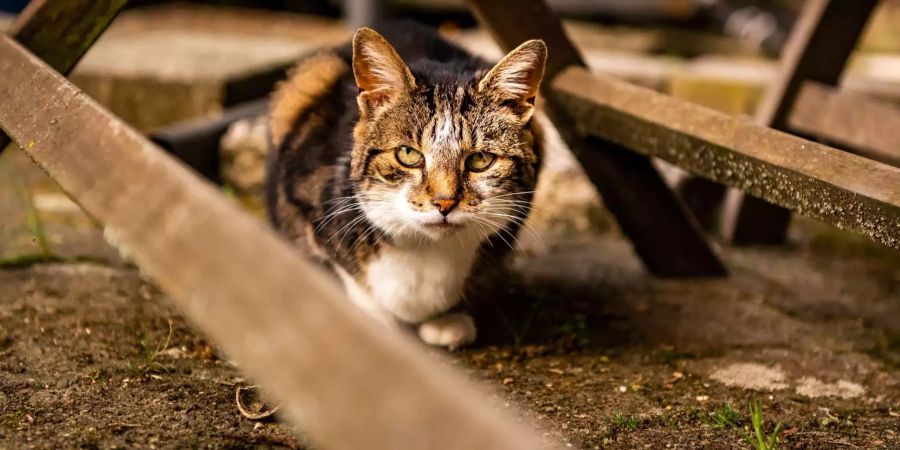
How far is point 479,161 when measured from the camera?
76.5 inches

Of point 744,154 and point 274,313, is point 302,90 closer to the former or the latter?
point 744,154

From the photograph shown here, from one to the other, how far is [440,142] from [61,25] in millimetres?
865

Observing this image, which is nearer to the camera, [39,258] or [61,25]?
[61,25]

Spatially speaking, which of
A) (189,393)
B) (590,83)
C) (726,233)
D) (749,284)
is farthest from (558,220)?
(189,393)

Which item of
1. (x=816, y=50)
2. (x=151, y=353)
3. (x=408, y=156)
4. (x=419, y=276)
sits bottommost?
(x=151, y=353)

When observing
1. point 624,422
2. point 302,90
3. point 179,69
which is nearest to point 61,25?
point 302,90

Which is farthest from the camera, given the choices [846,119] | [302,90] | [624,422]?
[846,119]

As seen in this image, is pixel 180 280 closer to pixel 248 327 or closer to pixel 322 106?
pixel 248 327

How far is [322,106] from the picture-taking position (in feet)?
7.86

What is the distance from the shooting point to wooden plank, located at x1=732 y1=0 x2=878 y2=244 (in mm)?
2735

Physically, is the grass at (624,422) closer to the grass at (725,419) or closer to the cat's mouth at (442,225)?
the grass at (725,419)

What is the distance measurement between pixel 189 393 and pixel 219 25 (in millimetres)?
4124

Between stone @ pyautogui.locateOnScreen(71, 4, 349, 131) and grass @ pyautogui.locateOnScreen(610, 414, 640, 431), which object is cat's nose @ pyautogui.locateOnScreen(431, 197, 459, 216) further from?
stone @ pyautogui.locateOnScreen(71, 4, 349, 131)

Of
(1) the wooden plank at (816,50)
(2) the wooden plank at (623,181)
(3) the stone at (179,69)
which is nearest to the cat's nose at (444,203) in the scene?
(2) the wooden plank at (623,181)
